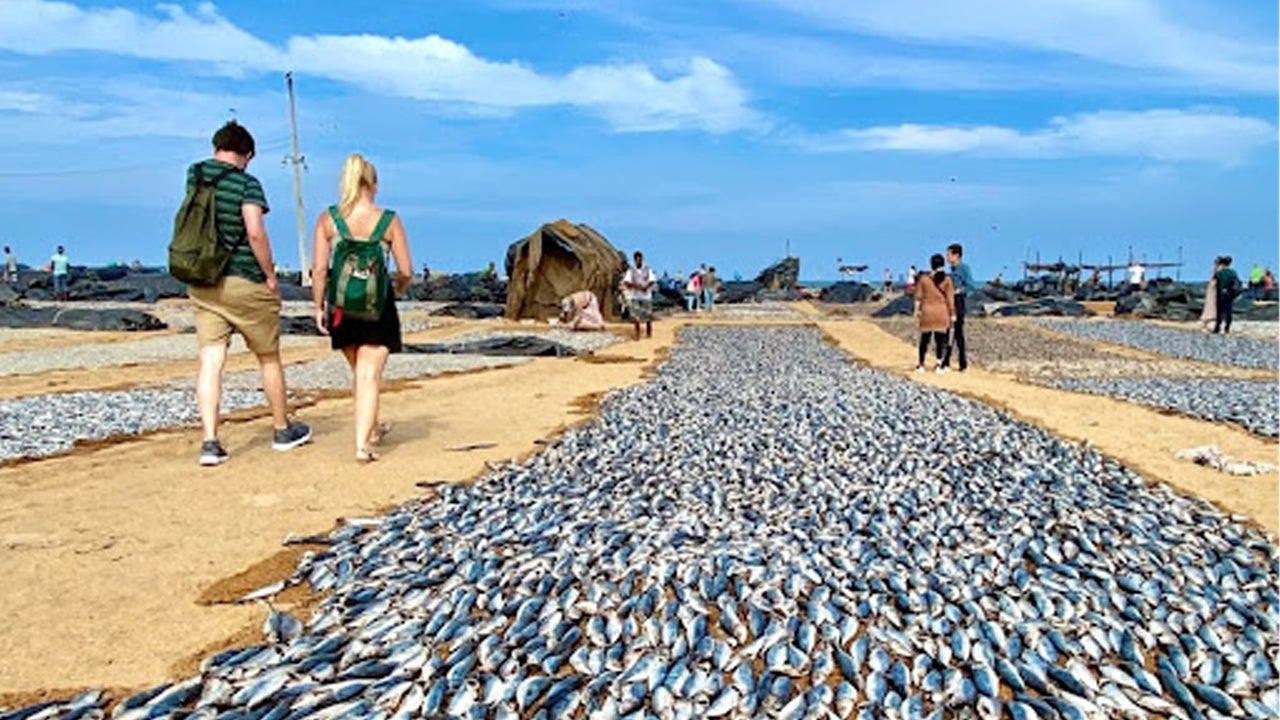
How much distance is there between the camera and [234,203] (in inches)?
266

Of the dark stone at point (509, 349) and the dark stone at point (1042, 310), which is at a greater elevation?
the dark stone at point (1042, 310)

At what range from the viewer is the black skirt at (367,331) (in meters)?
7.03

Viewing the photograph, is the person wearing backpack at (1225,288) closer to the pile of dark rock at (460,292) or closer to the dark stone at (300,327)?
the dark stone at (300,327)

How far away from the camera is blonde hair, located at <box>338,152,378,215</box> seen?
682cm

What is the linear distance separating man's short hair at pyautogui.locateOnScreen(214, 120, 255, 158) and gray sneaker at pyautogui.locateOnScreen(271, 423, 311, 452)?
2.36 metres

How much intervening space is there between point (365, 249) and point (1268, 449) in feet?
27.7

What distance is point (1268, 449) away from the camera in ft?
28.1

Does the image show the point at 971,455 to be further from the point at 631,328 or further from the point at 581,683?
the point at 631,328

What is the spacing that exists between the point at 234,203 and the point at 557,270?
827 inches

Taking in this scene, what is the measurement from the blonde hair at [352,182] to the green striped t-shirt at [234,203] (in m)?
0.64

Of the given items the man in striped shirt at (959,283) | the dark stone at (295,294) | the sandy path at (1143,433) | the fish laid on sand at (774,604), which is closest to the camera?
the fish laid on sand at (774,604)

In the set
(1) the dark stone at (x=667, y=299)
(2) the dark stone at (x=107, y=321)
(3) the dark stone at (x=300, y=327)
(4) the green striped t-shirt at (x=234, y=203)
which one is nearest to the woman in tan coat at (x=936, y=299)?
(4) the green striped t-shirt at (x=234, y=203)

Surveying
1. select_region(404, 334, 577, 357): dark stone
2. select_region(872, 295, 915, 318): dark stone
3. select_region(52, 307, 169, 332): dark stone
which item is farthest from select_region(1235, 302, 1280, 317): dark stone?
select_region(52, 307, 169, 332): dark stone

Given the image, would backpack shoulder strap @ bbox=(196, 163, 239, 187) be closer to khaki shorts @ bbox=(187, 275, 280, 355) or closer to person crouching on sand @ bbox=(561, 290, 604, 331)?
khaki shorts @ bbox=(187, 275, 280, 355)
